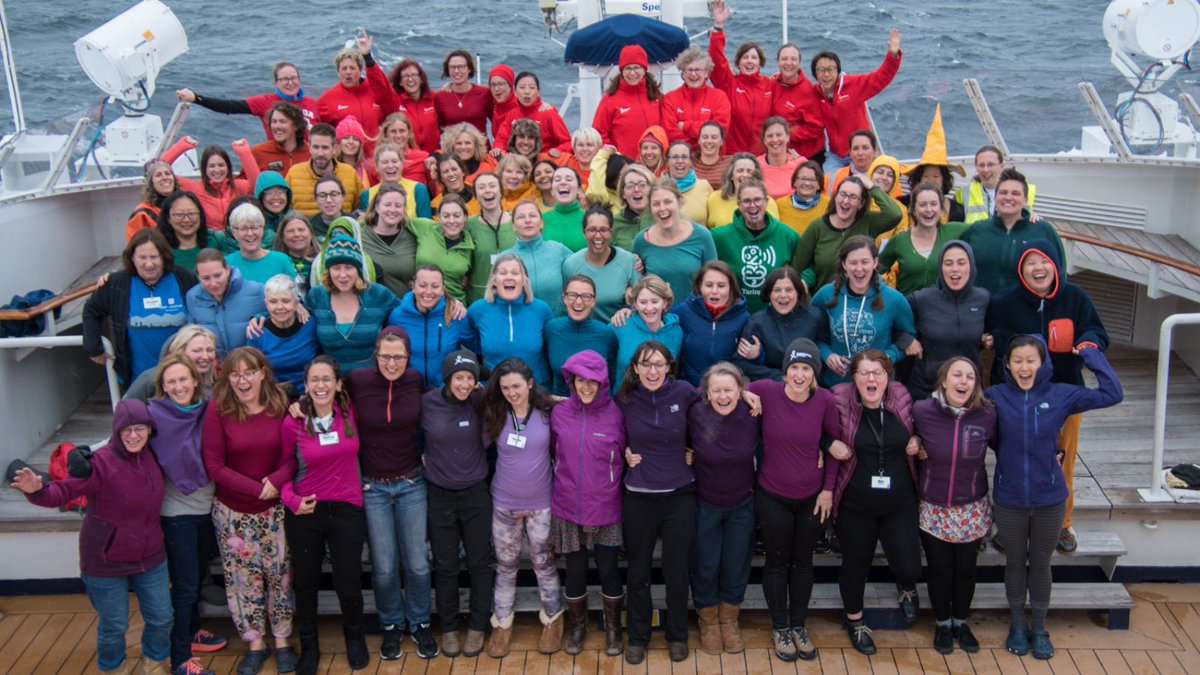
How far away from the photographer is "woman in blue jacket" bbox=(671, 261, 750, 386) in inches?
231

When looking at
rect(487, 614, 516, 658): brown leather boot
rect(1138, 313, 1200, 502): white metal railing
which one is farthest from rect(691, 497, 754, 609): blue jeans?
rect(1138, 313, 1200, 502): white metal railing

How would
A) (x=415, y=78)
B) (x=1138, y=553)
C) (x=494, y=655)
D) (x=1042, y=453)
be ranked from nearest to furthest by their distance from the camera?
(x=1042, y=453)
(x=494, y=655)
(x=1138, y=553)
(x=415, y=78)

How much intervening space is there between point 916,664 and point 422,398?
283cm

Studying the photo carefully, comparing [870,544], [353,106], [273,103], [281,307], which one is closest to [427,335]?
[281,307]

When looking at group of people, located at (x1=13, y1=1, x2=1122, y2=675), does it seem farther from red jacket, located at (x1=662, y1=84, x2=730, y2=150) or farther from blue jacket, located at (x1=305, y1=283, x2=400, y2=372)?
red jacket, located at (x1=662, y1=84, x2=730, y2=150)

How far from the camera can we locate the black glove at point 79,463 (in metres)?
5.21

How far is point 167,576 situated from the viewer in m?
5.69

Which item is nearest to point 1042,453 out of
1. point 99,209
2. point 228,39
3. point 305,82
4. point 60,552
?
point 60,552

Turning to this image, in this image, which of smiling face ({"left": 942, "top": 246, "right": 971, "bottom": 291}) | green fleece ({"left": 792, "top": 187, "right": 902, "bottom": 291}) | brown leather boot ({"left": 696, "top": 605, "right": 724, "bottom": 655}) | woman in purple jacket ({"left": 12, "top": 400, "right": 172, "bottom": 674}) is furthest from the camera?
green fleece ({"left": 792, "top": 187, "right": 902, "bottom": 291})

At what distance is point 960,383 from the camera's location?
543cm

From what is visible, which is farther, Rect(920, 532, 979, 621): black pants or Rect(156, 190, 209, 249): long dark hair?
Rect(156, 190, 209, 249): long dark hair

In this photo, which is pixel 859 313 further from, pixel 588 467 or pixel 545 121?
pixel 545 121

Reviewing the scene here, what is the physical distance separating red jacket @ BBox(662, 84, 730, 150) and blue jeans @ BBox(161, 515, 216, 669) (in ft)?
14.4

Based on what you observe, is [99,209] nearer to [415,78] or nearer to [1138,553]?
[415,78]
